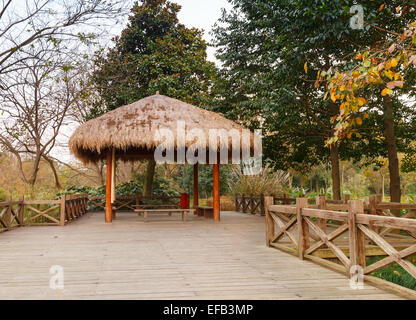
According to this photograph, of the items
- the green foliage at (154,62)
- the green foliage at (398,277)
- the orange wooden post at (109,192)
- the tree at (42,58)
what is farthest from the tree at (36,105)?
the green foliage at (398,277)

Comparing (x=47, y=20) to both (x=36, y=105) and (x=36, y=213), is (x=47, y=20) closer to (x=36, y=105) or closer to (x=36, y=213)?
(x=36, y=105)

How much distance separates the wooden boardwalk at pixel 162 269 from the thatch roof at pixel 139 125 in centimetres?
261

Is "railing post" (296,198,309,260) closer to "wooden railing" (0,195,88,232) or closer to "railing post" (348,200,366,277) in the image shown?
"railing post" (348,200,366,277)

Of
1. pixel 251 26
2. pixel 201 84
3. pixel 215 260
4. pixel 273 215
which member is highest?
pixel 251 26

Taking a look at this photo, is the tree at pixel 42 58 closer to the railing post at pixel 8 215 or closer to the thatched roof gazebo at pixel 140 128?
the thatched roof gazebo at pixel 140 128

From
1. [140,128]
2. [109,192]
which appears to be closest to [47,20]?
[140,128]

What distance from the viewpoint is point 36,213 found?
863cm

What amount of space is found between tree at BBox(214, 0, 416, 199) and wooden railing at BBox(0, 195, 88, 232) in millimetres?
5100

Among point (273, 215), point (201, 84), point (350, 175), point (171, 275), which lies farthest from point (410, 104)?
point (350, 175)

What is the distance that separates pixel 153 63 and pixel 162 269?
1090 cm

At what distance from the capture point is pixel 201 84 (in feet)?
45.2

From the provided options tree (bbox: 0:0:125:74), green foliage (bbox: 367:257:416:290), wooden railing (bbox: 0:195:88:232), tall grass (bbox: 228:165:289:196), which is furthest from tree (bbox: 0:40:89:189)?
green foliage (bbox: 367:257:416:290)
